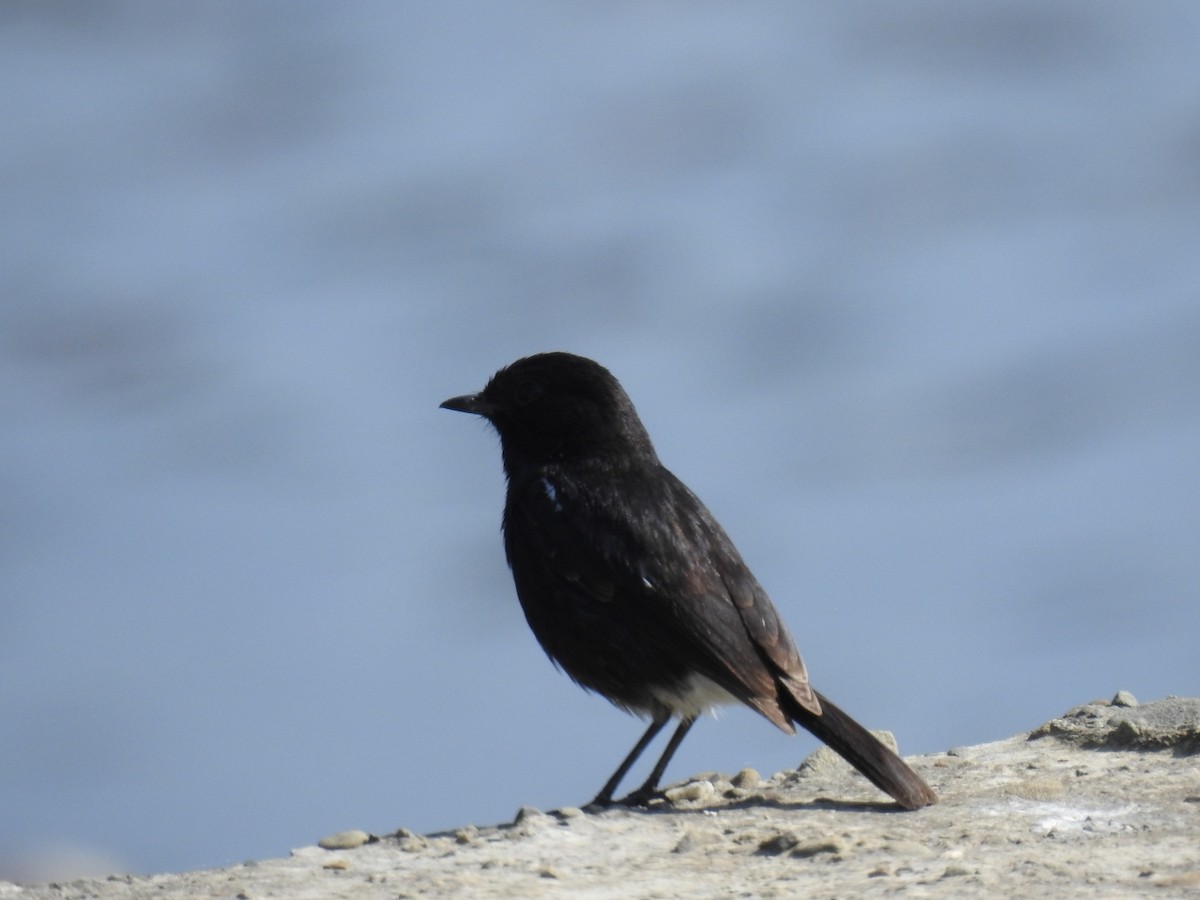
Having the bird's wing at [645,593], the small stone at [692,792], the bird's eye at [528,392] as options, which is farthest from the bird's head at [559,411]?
the small stone at [692,792]

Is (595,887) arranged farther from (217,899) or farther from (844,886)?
(217,899)

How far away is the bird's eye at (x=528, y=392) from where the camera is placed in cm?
754

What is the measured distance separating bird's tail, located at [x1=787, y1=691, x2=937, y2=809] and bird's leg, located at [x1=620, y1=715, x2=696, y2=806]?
56 cm

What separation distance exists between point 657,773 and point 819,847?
1.54 metres

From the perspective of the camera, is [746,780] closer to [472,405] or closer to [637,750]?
[637,750]

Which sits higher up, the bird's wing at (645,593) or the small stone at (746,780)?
the bird's wing at (645,593)

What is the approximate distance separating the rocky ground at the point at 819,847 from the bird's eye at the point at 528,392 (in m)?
2.00

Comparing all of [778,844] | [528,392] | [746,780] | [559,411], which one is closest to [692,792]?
[746,780]

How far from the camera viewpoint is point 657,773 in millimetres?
6473

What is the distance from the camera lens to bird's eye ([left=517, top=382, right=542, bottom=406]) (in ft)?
24.7

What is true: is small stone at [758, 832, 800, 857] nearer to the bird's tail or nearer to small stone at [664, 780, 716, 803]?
the bird's tail

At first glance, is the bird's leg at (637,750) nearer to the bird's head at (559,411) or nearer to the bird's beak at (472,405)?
the bird's head at (559,411)

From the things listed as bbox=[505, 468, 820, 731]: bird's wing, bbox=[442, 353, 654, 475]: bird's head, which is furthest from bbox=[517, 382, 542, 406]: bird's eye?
bbox=[505, 468, 820, 731]: bird's wing

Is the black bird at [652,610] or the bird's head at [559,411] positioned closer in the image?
the black bird at [652,610]
